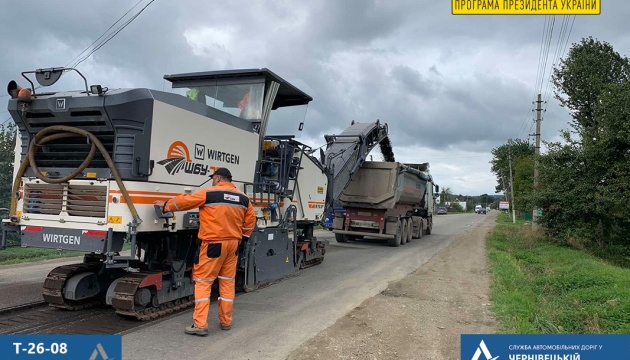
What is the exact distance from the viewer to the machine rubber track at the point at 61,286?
611cm

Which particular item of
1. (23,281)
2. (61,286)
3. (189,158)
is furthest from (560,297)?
(23,281)

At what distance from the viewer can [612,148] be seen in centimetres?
1534

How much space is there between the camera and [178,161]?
19.6ft

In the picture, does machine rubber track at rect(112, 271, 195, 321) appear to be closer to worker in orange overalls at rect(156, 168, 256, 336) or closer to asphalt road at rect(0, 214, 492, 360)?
asphalt road at rect(0, 214, 492, 360)

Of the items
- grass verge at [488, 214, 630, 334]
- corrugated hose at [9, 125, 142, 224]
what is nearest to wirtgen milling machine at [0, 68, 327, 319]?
corrugated hose at [9, 125, 142, 224]

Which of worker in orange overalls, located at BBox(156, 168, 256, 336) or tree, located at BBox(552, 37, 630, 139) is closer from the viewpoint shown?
worker in orange overalls, located at BBox(156, 168, 256, 336)

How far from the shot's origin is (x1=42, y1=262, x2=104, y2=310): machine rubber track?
6109mm

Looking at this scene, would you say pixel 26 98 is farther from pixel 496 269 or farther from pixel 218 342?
pixel 496 269

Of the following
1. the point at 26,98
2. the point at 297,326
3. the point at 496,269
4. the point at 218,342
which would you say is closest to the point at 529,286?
the point at 496,269

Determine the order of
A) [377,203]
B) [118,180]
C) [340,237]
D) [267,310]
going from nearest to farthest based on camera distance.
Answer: [118,180] → [267,310] → [377,203] → [340,237]

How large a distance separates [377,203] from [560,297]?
24.3ft

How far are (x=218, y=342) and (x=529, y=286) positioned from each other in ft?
22.6

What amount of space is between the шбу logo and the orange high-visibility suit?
53 cm

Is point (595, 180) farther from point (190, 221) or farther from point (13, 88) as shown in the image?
point (13, 88)
